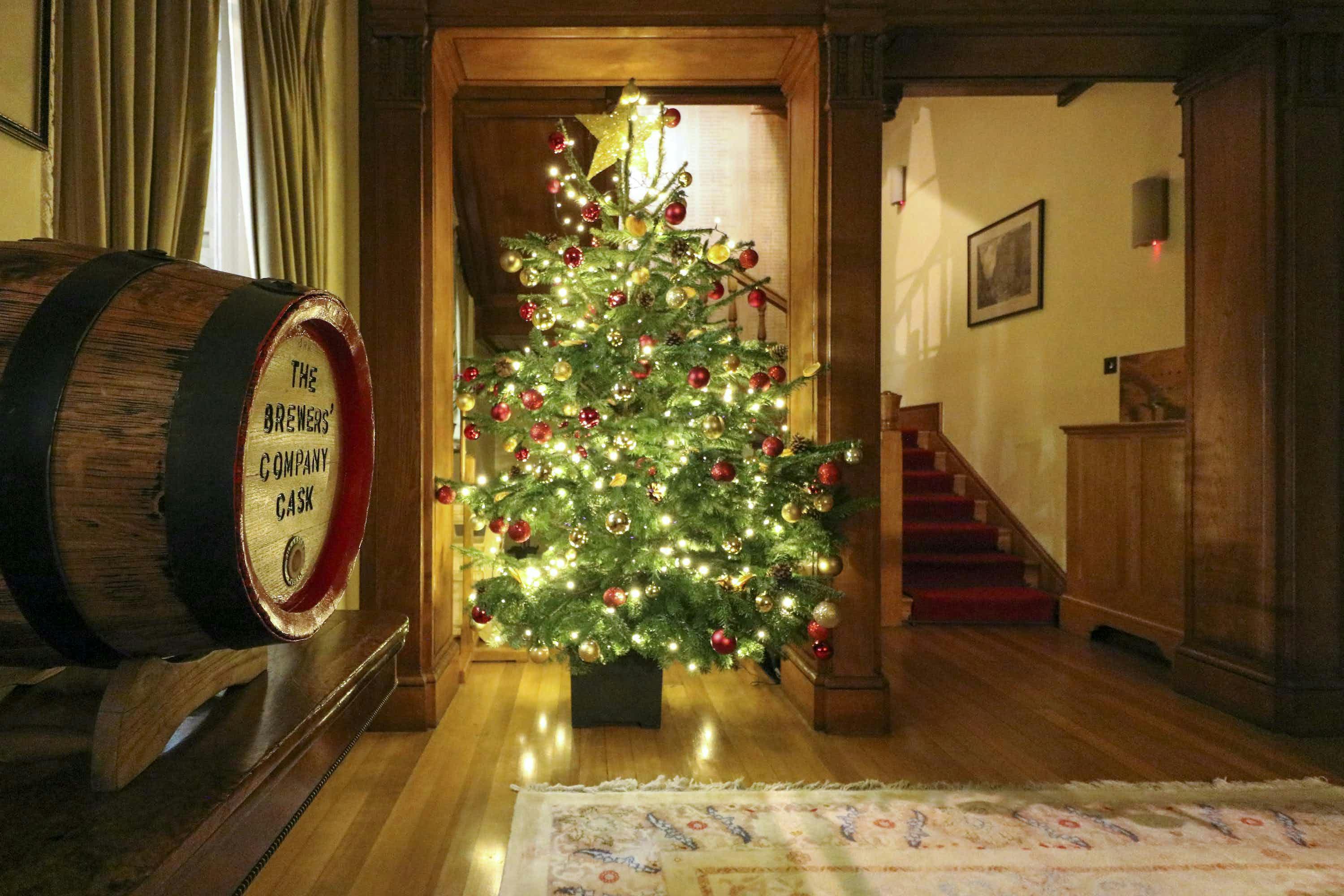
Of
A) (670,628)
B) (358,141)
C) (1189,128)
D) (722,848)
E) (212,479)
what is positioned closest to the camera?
(212,479)

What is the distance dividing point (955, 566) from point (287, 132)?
14.3 ft

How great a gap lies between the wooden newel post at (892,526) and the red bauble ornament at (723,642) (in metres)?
2.04

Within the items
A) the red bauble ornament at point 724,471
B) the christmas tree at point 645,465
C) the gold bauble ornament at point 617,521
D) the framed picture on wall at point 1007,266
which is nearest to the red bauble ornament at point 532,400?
the christmas tree at point 645,465

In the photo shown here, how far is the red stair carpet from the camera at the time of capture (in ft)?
14.3

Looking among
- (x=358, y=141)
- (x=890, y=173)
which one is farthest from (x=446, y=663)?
(x=890, y=173)

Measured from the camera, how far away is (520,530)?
96.7 inches

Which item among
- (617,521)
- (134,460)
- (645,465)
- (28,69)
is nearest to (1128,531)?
(645,465)

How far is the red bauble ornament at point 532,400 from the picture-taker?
8.47ft

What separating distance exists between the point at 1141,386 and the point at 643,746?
340 centimetres

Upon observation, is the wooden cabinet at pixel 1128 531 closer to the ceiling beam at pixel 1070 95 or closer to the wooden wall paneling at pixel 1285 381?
the wooden wall paneling at pixel 1285 381

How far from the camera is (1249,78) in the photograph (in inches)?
110

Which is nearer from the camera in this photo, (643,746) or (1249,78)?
(643,746)

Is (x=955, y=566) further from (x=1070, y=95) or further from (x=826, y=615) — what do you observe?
(x=1070, y=95)

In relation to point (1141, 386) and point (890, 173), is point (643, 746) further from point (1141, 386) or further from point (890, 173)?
point (890, 173)
